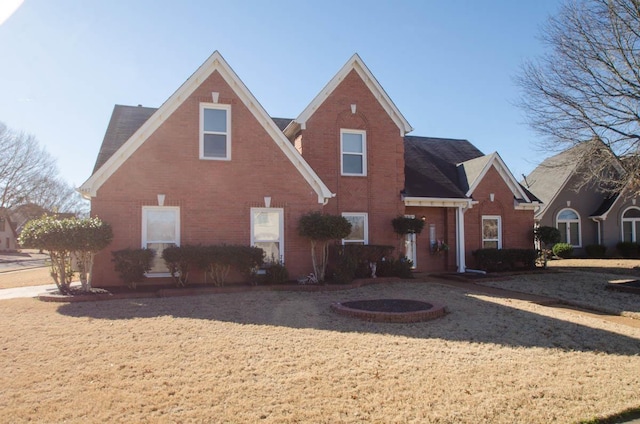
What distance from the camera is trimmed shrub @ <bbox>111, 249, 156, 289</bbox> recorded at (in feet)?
42.2

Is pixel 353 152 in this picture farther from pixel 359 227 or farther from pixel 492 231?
pixel 492 231

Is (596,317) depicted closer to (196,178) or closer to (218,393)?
(218,393)

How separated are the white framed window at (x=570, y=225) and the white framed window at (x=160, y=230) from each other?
80.1ft

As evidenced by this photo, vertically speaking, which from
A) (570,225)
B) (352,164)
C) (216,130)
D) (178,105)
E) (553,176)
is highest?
(178,105)

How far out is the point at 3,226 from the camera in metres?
68.0

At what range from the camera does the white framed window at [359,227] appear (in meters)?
17.8

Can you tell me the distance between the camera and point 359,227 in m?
17.9

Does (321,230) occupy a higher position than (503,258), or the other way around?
(321,230)

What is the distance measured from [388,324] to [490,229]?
13.3 m

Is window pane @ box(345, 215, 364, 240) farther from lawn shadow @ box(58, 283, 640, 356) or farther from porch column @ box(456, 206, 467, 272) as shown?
lawn shadow @ box(58, 283, 640, 356)

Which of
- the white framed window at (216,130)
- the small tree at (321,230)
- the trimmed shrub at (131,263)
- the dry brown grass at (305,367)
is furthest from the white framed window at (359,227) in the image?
the dry brown grass at (305,367)

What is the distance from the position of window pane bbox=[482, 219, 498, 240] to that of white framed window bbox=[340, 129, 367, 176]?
656 cm

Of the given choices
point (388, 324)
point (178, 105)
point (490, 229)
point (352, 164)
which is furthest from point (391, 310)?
point (490, 229)

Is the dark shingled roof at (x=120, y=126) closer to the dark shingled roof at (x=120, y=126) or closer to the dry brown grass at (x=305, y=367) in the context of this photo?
the dark shingled roof at (x=120, y=126)
